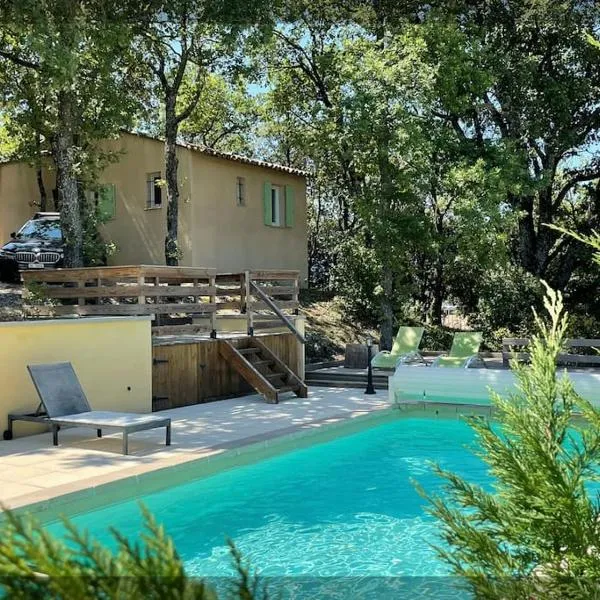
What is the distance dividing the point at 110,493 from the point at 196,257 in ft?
47.6

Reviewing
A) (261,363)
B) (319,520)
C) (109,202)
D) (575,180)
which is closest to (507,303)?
(575,180)

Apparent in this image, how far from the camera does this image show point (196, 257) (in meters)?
21.7

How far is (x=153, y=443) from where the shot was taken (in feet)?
32.3

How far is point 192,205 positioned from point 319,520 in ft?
49.7

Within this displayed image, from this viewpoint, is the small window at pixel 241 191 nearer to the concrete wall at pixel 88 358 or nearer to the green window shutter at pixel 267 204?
the green window shutter at pixel 267 204

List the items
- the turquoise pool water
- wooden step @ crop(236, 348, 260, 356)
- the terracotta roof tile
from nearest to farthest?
the turquoise pool water → wooden step @ crop(236, 348, 260, 356) → the terracotta roof tile

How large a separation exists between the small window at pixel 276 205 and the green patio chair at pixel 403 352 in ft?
30.3

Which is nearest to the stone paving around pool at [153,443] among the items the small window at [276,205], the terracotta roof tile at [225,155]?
the terracotta roof tile at [225,155]

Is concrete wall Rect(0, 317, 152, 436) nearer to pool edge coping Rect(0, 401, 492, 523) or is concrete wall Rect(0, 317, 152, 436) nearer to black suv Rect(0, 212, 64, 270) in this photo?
pool edge coping Rect(0, 401, 492, 523)

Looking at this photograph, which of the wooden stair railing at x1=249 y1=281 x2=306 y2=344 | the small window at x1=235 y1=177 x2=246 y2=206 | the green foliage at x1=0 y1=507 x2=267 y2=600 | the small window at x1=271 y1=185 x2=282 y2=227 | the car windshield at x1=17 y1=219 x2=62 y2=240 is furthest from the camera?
the small window at x1=271 y1=185 x2=282 y2=227

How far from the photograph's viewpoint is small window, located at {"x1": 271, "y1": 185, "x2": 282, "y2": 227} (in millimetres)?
25188

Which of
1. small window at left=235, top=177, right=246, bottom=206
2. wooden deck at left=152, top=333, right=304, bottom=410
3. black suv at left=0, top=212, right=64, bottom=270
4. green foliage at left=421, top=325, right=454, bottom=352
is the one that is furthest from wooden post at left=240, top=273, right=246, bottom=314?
small window at left=235, top=177, right=246, bottom=206

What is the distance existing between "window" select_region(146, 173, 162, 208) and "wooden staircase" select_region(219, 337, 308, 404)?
29.4ft

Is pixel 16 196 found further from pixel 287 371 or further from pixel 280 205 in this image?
pixel 287 371
